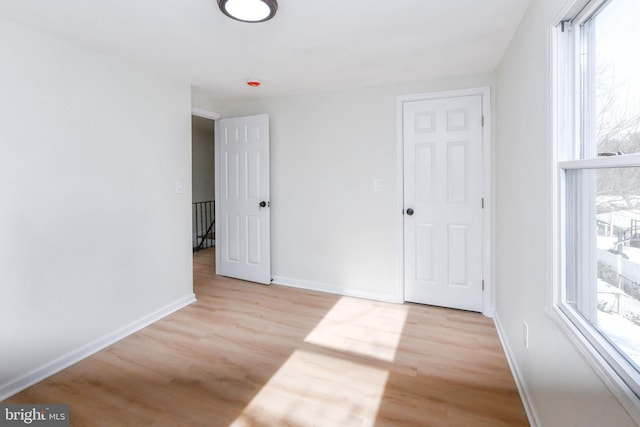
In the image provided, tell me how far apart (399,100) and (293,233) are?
1808 millimetres

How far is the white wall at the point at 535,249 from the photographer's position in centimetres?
114

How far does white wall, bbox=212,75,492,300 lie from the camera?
3238mm

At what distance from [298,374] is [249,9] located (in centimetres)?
215

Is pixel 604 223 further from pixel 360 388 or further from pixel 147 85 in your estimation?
pixel 147 85

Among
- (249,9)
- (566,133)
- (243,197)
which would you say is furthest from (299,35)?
(243,197)

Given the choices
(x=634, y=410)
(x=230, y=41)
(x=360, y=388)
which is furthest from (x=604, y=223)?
(x=230, y=41)

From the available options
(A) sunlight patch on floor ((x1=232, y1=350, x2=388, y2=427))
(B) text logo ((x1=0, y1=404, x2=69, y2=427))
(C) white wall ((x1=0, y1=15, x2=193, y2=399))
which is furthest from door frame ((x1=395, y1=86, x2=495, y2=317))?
(B) text logo ((x1=0, y1=404, x2=69, y2=427))

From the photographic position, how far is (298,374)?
2074mm

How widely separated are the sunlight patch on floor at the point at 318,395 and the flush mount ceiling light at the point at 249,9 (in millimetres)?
2127

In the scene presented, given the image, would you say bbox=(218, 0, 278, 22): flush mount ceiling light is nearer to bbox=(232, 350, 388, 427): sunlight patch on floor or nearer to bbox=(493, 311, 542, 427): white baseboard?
bbox=(232, 350, 388, 427): sunlight patch on floor

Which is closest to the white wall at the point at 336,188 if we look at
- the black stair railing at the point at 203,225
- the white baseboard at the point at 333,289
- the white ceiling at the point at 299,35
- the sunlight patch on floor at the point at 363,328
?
the white baseboard at the point at 333,289

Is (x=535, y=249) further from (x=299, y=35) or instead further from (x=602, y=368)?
(x=299, y=35)

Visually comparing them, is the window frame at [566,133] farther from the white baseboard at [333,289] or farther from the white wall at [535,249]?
the white baseboard at [333,289]

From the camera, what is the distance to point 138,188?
8.86ft
